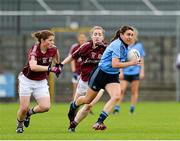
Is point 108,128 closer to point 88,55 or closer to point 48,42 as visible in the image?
point 88,55

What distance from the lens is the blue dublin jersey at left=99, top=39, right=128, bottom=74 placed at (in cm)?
1538

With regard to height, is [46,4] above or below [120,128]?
above

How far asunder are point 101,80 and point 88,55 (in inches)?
75.9

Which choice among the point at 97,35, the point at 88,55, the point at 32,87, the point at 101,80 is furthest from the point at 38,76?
the point at 88,55

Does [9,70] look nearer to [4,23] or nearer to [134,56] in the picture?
[4,23]

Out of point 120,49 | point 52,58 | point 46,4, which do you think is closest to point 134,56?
point 120,49

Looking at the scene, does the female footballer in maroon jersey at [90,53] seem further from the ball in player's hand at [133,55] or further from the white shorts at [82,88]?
the ball in player's hand at [133,55]

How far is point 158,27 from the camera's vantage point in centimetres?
3294

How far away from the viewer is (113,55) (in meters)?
15.4

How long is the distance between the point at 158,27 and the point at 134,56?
17.8 metres

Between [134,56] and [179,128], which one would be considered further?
[179,128]

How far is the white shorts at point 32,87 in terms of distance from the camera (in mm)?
15734

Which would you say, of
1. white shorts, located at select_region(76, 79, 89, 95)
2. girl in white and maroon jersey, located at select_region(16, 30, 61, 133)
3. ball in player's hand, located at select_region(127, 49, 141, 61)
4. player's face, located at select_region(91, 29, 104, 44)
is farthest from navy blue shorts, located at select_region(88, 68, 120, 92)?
white shorts, located at select_region(76, 79, 89, 95)

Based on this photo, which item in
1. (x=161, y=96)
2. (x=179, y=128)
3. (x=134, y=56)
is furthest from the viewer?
(x=161, y=96)
